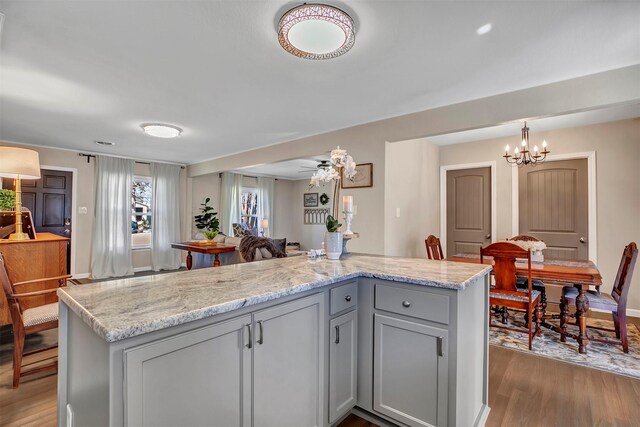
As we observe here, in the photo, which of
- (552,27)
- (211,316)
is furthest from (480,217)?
(211,316)

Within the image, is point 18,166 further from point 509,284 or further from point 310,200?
point 310,200

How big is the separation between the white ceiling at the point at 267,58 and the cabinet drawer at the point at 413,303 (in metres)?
1.55

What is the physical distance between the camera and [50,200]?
517 centimetres

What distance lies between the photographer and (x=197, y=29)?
1934 mm

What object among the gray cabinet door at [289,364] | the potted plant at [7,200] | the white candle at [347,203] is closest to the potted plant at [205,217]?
the potted plant at [7,200]

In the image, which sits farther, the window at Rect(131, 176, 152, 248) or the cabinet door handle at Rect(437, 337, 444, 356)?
the window at Rect(131, 176, 152, 248)

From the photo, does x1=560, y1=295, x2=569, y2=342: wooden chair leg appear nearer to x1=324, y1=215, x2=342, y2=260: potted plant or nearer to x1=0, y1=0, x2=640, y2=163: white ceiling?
x1=0, y1=0, x2=640, y2=163: white ceiling

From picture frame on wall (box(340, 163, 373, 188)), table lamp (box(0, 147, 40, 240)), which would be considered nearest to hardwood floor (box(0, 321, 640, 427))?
table lamp (box(0, 147, 40, 240))

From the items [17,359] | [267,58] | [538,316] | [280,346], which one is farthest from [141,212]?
[538,316]

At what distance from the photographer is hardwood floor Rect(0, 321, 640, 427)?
1.84m

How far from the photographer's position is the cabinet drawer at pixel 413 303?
1.50m

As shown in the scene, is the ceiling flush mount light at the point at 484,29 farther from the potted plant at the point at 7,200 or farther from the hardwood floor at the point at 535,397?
the potted plant at the point at 7,200

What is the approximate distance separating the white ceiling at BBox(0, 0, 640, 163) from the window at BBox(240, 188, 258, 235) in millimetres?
4457

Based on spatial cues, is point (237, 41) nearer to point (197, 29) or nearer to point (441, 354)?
point (197, 29)
